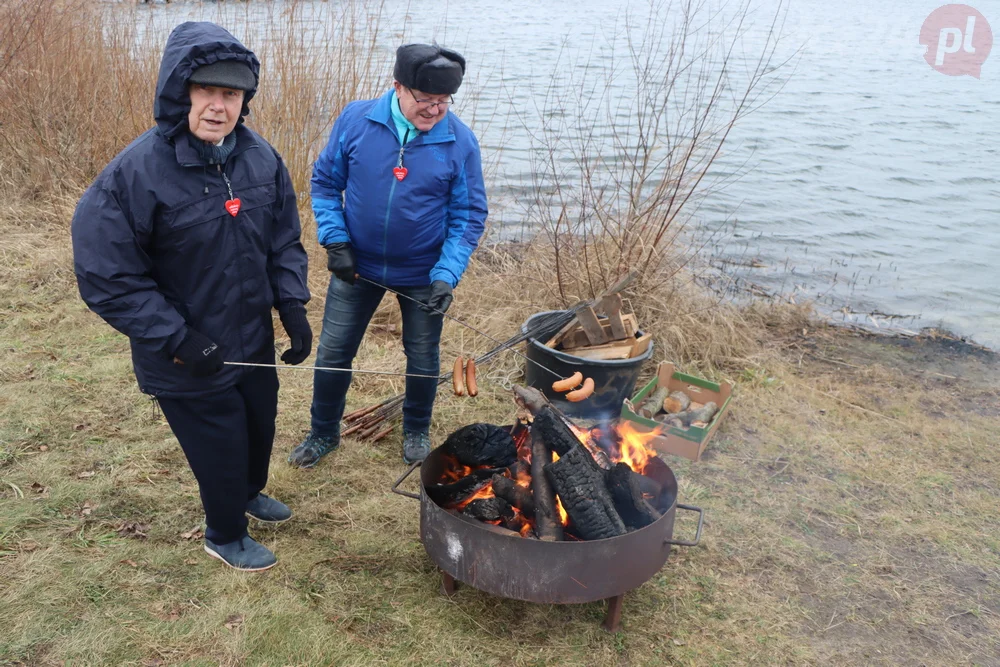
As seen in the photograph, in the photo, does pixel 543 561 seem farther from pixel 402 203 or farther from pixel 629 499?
pixel 402 203

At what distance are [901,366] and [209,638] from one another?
17.2 feet

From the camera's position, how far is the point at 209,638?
2.95 metres

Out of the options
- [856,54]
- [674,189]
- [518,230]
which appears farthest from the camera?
[856,54]

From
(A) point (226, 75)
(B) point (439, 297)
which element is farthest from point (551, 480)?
(A) point (226, 75)

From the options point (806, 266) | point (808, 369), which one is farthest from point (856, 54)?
point (808, 369)

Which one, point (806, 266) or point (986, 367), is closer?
point (986, 367)

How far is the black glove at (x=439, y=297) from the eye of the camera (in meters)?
3.69

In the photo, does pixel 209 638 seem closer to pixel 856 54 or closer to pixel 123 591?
pixel 123 591

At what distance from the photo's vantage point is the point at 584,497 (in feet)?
9.75

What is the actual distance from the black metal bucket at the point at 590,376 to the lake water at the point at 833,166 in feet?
8.12

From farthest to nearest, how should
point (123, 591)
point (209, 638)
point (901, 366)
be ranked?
1. point (901, 366)
2. point (123, 591)
3. point (209, 638)

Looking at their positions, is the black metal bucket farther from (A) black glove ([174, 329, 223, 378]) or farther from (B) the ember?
(A) black glove ([174, 329, 223, 378])

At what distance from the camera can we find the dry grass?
3.04 m

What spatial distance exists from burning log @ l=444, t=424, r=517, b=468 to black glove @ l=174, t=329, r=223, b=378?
44.6 inches
